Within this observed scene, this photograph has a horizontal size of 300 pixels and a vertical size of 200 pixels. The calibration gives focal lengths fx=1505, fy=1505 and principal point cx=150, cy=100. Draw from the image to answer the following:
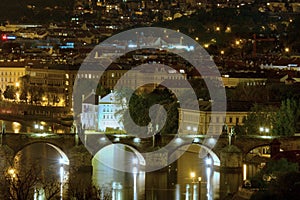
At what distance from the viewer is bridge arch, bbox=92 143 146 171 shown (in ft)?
71.6

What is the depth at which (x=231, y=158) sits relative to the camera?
21.8 m

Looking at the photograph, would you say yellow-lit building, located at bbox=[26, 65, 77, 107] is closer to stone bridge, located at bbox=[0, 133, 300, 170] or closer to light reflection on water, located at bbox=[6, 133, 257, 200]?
light reflection on water, located at bbox=[6, 133, 257, 200]

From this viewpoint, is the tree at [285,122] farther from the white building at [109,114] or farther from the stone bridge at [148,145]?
the white building at [109,114]

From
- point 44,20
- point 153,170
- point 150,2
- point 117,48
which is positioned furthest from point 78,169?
point 150,2

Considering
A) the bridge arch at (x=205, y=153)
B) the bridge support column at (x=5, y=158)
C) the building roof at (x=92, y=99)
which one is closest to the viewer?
the bridge support column at (x=5, y=158)

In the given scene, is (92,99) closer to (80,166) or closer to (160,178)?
(80,166)

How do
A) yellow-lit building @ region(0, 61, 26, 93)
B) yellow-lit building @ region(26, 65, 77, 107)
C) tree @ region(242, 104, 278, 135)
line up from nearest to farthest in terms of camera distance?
1. tree @ region(242, 104, 278, 135)
2. yellow-lit building @ region(26, 65, 77, 107)
3. yellow-lit building @ region(0, 61, 26, 93)

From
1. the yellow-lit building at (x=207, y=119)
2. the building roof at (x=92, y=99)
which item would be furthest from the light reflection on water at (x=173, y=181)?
the building roof at (x=92, y=99)

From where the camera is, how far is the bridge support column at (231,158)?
21.7 metres

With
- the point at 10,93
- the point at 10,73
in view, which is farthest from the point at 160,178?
the point at 10,73

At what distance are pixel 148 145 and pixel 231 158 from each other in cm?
122

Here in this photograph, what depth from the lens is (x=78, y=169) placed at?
21.1 metres

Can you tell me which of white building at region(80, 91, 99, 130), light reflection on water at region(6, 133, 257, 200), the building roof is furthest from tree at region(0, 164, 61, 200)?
the building roof

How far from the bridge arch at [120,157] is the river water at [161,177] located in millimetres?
15
